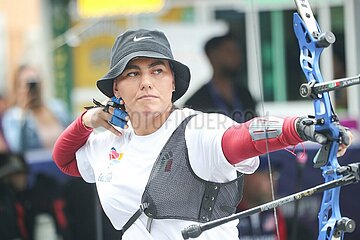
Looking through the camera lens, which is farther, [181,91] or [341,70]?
[341,70]

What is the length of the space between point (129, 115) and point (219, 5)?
9.64 feet

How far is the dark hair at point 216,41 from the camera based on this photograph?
17.4 ft

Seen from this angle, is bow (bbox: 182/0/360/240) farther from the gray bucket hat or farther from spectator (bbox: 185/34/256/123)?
spectator (bbox: 185/34/256/123)

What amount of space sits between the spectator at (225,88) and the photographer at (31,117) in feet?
3.82

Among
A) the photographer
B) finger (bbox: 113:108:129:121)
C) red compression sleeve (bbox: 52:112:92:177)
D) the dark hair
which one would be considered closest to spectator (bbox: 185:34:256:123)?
the dark hair

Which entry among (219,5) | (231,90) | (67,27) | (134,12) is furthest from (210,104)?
(67,27)

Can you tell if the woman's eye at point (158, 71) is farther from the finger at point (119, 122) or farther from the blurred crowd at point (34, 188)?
the blurred crowd at point (34, 188)

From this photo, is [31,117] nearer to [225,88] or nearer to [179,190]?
[225,88]

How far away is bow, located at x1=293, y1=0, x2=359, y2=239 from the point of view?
8.05ft

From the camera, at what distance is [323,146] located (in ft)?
8.15

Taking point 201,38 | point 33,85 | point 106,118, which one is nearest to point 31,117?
point 33,85

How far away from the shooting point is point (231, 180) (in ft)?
8.95

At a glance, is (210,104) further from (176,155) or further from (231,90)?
(176,155)

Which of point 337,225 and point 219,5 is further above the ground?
point 219,5
